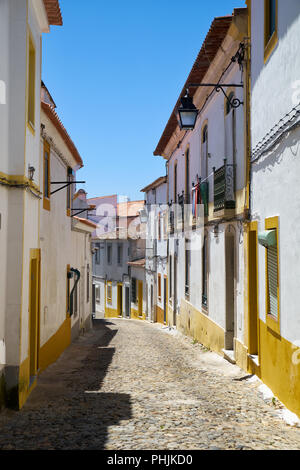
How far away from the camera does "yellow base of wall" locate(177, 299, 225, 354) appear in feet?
36.8

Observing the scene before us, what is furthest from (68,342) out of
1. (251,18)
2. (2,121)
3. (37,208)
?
(251,18)

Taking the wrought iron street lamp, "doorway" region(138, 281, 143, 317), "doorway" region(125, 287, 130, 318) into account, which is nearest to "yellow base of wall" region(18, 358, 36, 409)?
the wrought iron street lamp

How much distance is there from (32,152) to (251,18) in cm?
450

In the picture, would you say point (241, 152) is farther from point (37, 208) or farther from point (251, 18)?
point (37, 208)

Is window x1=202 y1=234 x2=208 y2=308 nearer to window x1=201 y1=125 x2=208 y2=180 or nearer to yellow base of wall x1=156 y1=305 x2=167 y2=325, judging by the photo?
window x1=201 y1=125 x2=208 y2=180

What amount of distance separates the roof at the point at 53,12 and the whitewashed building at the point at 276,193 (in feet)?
11.1

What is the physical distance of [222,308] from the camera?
10844 mm

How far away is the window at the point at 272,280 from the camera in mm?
6734

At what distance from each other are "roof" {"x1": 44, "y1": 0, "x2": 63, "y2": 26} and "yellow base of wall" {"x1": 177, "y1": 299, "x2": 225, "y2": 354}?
7.19 metres

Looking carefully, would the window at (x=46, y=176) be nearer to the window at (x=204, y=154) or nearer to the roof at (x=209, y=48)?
the roof at (x=209, y=48)

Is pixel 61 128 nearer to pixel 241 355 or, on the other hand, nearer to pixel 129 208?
pixel 241 355

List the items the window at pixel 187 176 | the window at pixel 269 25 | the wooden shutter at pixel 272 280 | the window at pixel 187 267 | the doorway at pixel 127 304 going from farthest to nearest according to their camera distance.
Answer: the doorway at pixel 127 304, the window at pixel 187 267, the window at pixel 187 176, the window at pixel 269 25, the wooden shutter at pixel 272 280

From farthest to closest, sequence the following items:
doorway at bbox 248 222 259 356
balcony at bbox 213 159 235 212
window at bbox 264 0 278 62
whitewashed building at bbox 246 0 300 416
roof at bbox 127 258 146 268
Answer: roof at bbox 127 258 146 268
balcony at bbox 213 159 235 212
doorway at bbox 248 222 259 356
window at bbox 264 0 278 62
whitewashed building at bbox 246 0 300 416

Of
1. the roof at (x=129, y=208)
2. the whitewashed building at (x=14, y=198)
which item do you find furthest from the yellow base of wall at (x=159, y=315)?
the whitewashed building at (x=14, y=198)
